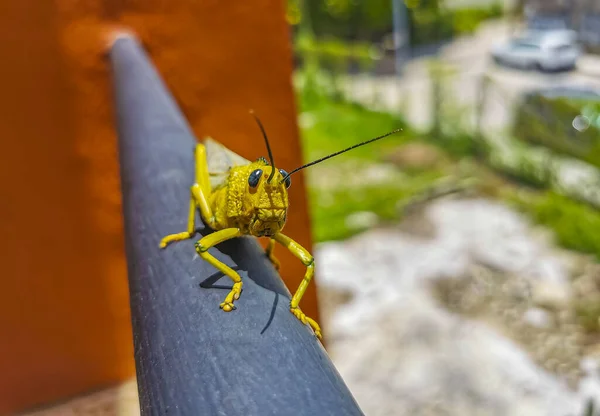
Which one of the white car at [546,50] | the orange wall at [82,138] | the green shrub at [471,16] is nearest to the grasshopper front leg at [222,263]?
the orange wall at [82,138]

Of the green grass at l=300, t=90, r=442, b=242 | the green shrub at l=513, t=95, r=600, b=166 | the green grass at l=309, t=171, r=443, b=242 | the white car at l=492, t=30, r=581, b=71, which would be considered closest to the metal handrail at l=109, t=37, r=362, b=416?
the green grass at l=300, t=90, r=442, b=242

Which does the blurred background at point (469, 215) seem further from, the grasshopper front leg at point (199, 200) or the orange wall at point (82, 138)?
the grasshopper front leg at point (199, 200)

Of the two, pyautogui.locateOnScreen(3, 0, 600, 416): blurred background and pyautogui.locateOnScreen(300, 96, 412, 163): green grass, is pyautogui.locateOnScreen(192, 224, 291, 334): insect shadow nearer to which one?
pyautogui.locateOnScreen(3, 0, 600, 416): blurred background

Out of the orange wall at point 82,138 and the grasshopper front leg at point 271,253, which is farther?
the orange wall at point 82,138

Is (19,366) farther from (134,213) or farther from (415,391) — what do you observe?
(415,391)

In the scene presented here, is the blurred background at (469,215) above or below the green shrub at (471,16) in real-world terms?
below

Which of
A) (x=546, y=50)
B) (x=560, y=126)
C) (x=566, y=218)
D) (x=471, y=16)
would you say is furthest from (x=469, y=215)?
(x=471, y=16)

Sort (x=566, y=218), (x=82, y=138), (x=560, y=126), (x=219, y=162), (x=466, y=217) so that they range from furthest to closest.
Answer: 1. (x=560, y=126)
2. (x=466, y=217)
3. (x=566, y=218)
4. (x=82, y=138)
5. (x=219, y=162)

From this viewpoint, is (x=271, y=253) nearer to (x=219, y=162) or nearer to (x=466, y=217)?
(x=219, y=162)
